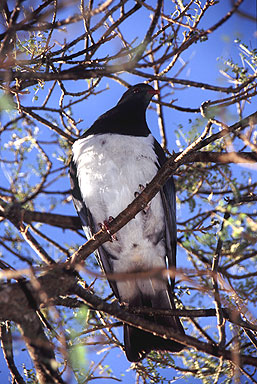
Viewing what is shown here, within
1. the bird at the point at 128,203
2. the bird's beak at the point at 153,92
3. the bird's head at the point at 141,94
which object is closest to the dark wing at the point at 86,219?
the bird at the point at 128,203

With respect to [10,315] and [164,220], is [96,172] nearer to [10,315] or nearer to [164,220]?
[164,220]

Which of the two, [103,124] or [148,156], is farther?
[103,124]

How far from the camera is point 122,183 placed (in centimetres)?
362

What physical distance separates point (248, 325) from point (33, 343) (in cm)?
126

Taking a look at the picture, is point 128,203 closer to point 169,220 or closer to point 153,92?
point 169,220

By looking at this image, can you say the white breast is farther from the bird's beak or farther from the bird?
the bird's beak

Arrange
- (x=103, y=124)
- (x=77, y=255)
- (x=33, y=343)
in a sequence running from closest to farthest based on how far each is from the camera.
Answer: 1. (x=33, y=343)
2. (x=77, y=255)
3. (x=103, y=124)

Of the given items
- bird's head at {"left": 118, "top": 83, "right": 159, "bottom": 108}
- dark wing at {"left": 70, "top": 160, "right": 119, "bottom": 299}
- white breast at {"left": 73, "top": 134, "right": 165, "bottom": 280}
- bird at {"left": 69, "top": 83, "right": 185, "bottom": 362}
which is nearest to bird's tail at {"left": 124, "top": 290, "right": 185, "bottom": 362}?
bird at {"left": 69, "top": 83, "right": 185, "bottom": 362}

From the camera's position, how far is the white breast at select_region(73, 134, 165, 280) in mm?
3607

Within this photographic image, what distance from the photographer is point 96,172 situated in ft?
12.0

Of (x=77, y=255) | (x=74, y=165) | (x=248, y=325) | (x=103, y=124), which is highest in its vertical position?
(x=103, y=124)

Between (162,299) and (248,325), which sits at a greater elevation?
(162,299)

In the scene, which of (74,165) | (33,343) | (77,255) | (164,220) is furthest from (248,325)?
(74,165)

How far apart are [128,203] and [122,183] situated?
→ 19 centimetres
